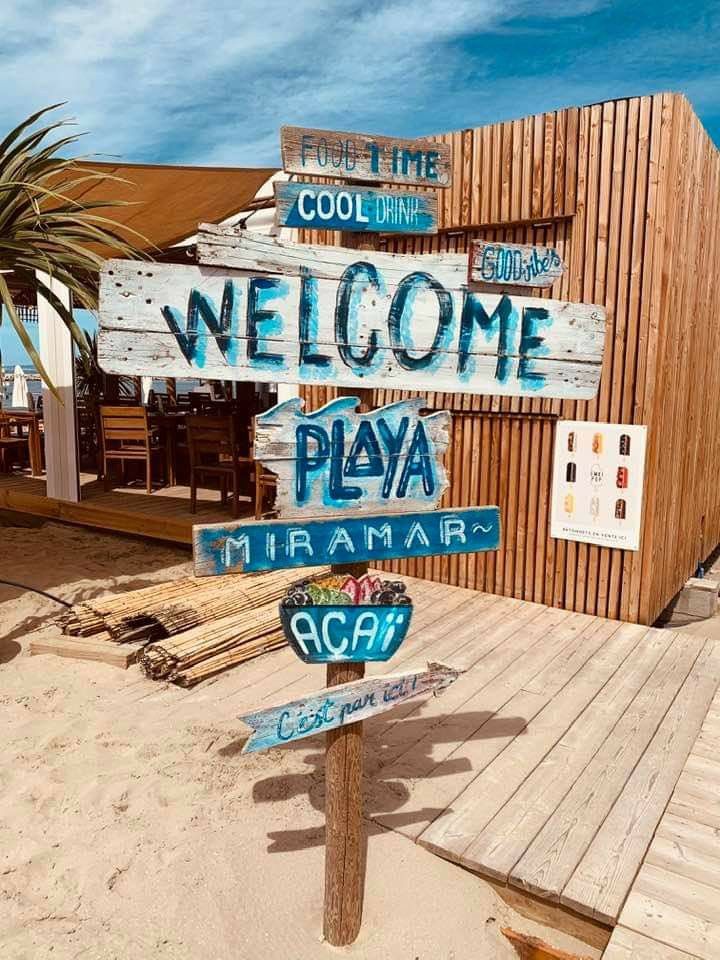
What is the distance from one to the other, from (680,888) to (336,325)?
2.20m

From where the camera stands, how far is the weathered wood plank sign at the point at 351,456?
6.86ft

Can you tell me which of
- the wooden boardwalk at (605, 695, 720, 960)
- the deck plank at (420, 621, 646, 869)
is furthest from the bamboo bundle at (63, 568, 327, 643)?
the wooden boardwalk at (605, 695, 720, 960)

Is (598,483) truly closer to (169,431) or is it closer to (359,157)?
(359,157)

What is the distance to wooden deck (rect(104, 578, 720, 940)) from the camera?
8.64 ft

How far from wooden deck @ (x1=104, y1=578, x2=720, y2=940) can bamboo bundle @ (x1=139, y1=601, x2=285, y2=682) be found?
4.7 inches

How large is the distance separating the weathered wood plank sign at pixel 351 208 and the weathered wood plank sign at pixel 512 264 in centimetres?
19

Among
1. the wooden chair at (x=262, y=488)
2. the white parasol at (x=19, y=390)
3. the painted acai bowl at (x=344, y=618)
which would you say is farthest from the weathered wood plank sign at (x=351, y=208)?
the white parasol at (x=19, y=390)

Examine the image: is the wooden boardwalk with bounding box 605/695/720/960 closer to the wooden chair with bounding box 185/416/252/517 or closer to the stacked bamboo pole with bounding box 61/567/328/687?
the stacked bamboo pole with bounding box 61/567/328/687

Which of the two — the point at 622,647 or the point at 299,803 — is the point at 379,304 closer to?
the point at 299,803

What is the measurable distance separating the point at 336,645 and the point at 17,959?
52.8 inches

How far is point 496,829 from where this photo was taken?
9.14 feet

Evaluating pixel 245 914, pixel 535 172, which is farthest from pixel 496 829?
pixel 535 172

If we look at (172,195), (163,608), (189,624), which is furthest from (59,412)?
(189,624)

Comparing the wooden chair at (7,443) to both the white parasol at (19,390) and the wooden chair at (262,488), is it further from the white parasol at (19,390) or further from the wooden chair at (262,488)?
the wooden chair at (262,488)
